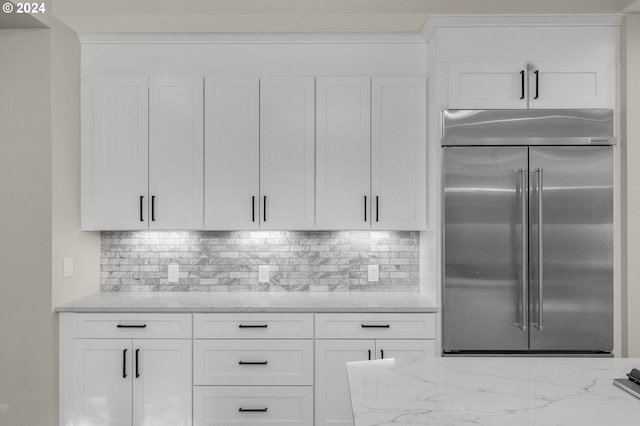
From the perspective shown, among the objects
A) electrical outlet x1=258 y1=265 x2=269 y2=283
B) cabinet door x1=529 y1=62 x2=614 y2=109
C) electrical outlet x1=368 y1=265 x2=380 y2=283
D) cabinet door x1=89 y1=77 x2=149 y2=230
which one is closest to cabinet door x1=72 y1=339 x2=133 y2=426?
cabinet door x1=89 y1=77 x2=149 y2=230

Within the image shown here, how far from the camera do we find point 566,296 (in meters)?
2.80

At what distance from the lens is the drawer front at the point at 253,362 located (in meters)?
2.82

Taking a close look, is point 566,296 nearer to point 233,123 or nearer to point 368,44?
point 368,44

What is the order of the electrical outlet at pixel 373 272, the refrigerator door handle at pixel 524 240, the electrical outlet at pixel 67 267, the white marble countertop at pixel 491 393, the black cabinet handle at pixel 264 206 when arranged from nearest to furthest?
the white marble countertop at pixel 491 393 < the refrigerator door handle at pixel 524 240 < the electrical outlet at pixel 67 267 < the black cabinet handle at pixel 264 206 < the electrical outlet at pixel 373 272

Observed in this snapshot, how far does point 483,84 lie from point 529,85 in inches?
10.9

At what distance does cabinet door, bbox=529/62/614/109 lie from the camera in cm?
286

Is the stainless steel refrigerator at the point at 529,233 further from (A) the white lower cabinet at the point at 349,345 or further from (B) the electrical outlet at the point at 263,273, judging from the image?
(B) the electrical outlet at the point at 263,273

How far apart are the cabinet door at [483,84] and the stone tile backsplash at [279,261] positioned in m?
1.03

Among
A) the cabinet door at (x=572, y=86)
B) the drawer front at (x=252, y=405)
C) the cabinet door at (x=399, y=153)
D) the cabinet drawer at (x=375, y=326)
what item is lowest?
the drawer front at (x=252, y=405)

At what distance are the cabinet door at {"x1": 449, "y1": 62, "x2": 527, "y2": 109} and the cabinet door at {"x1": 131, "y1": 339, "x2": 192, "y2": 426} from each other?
7.30 ft

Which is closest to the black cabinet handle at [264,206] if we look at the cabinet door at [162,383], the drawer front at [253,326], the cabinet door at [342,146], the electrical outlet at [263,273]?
the cabinet door at [342,146]

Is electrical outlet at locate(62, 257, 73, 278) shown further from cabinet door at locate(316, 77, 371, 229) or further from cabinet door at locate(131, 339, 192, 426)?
cabinet door at locate(316, 77, 371, 229)

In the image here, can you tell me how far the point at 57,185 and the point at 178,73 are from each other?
103cm

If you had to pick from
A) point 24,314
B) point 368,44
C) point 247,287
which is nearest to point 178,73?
point 368,44
